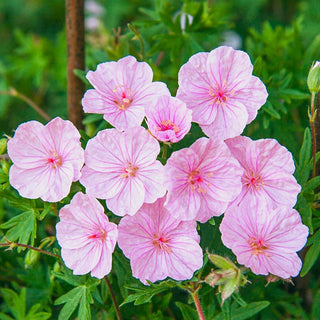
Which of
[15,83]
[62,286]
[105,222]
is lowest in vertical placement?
[15,83]

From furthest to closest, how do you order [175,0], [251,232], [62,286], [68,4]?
1. [175,0]
2. [68,4]
3. [62,286]
4. [251,232]

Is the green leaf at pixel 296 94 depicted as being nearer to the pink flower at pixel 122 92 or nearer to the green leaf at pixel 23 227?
the pink flower at pixel 122 92

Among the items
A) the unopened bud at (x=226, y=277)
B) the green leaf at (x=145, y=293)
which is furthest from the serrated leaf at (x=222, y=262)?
the green leaf at (x=145, y=293)

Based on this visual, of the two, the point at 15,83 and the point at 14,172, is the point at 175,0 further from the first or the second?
the point at 14,172

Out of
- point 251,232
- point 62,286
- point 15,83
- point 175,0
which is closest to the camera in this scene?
point 251,232

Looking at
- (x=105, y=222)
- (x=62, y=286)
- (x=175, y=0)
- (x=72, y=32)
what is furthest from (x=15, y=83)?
(x=105, y=222)

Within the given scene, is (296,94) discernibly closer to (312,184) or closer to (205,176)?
(312,184)

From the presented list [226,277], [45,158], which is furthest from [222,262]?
[45,158]

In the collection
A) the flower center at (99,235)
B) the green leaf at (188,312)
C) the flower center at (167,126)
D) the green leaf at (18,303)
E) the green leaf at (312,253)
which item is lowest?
the green leaf at (18,303)
